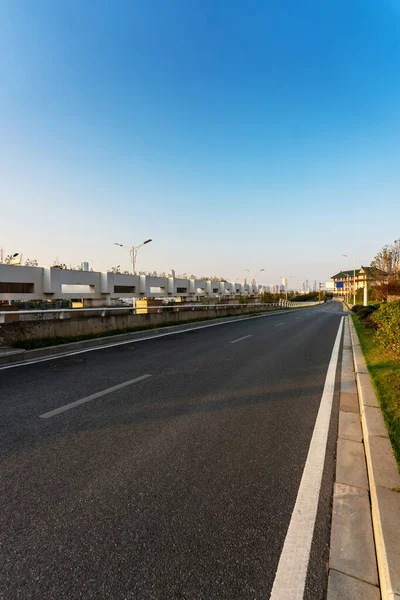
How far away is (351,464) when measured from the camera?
3.19m

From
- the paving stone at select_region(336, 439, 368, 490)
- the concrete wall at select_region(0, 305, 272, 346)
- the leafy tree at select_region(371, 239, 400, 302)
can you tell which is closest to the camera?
the paving stone at select_region(336, 439, 368, 490)

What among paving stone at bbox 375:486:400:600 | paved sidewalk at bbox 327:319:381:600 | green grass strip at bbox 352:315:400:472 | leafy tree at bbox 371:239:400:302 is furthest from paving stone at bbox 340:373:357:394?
leafy tree at bbox 371:239:400:302

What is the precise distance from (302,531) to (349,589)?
0.48 meters

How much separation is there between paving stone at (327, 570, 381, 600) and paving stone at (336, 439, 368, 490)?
108 centimetres

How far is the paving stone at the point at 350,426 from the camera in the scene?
3822mm

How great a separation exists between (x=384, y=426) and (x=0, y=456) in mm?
4573

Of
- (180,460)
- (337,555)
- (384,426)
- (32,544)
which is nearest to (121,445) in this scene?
(180,460)

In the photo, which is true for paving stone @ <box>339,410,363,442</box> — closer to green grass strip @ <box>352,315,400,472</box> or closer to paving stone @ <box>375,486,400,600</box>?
green grass strip @ <box>352,315,400,472</box>

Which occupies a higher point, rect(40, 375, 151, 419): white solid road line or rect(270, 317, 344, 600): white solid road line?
rect(40, 375, 151, 419): white solid road line

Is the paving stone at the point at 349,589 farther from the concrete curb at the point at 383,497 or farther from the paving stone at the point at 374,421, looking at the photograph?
the paving stone at the point at 374,421

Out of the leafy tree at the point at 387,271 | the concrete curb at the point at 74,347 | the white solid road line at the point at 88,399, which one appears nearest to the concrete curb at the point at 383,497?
the white solid road line at the point at 88,399

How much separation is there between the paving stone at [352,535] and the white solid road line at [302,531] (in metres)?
0.17

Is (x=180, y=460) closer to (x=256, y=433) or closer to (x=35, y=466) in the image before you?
(x=256, y=433)

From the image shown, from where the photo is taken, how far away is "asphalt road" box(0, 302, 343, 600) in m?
1.88
